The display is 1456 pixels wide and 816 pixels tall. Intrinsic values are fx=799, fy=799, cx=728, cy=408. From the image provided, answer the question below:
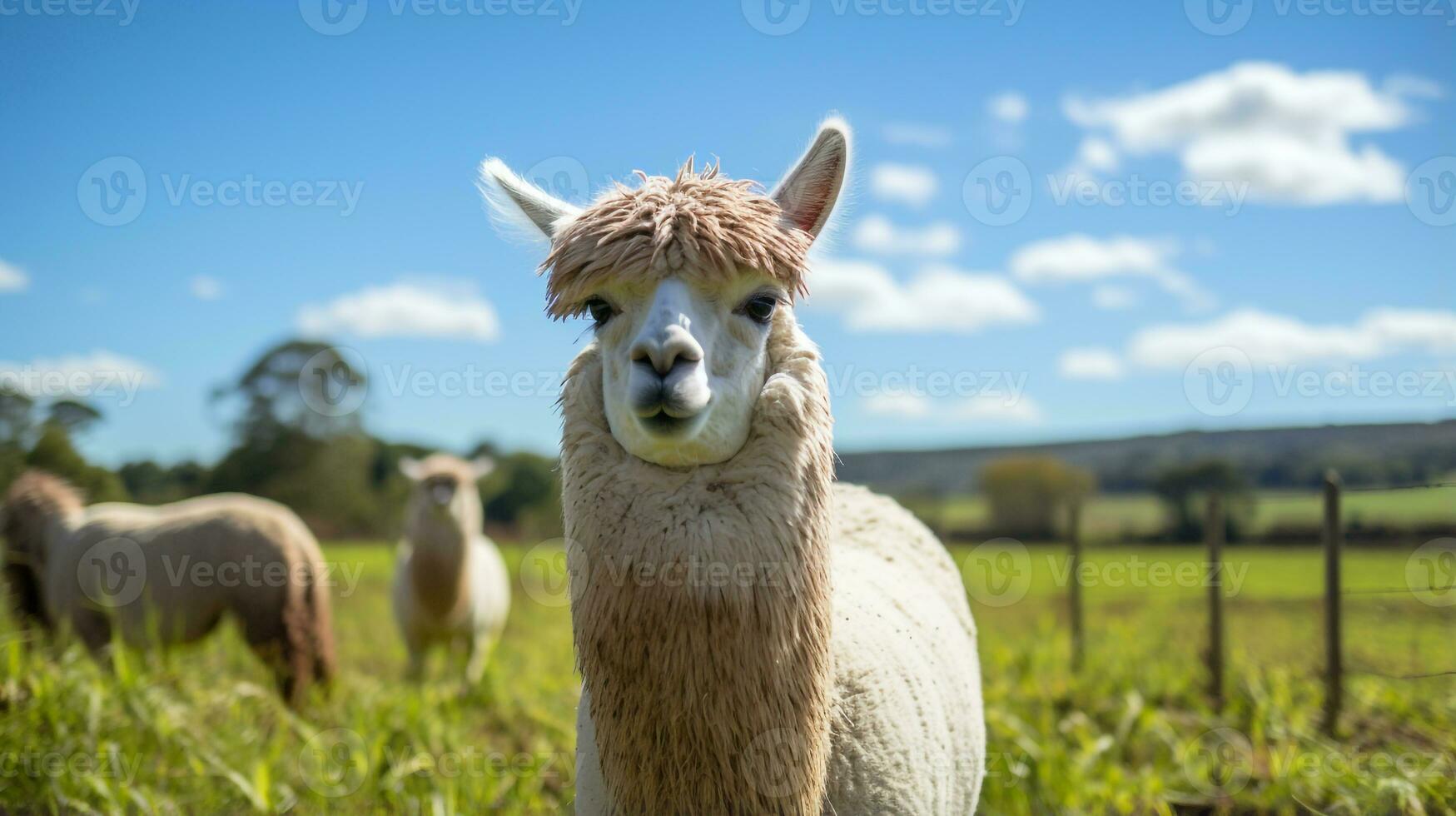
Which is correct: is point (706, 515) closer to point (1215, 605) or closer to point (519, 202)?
point (519, 202)

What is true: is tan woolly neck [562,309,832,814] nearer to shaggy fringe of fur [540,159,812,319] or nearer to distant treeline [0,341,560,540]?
shaggy fringe of fur [540,159,812,319]

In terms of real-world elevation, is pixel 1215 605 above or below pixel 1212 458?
below

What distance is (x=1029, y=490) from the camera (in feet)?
51.2

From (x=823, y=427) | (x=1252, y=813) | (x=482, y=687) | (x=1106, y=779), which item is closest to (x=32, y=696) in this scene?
(x=482, y=687)

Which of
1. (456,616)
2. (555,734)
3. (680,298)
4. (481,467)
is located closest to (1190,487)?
(481,467)

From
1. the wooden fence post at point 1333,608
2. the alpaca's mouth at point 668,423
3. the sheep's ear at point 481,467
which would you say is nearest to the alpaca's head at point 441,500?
the sheep's ear at point 481,467

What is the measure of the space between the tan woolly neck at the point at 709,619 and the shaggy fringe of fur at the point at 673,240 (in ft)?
1.21

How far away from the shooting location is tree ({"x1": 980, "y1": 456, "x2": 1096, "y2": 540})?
49.6ft

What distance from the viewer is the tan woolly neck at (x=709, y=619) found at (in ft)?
6.53

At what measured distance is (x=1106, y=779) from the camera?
459 centimetres

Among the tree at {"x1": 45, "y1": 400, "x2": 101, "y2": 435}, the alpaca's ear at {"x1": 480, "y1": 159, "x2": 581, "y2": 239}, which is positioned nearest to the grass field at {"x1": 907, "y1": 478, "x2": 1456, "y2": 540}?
the alpaca's ear at {"x1": 480, "y1": 159, "x2": 581, "y2": 239}

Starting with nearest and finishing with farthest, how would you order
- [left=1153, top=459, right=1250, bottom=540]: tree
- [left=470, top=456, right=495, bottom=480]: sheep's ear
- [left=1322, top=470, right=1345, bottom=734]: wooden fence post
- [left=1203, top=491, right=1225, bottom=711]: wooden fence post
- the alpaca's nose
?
1. the alpaca's nose
2. [left=1322, top=470, right=1345, bottom=734]: wooden fence post
3. [left=1203, top=491, right=1225, bottom=711]: wooden fence post
4. [left=470, top=456, right=495, bottom=480]: sheep's ear
5. [left=1153, top=459, right=1250, bottom=540]: tree

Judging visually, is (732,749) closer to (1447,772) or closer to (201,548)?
(1447,772)

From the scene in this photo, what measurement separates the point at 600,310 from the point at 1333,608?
19.5 feet
